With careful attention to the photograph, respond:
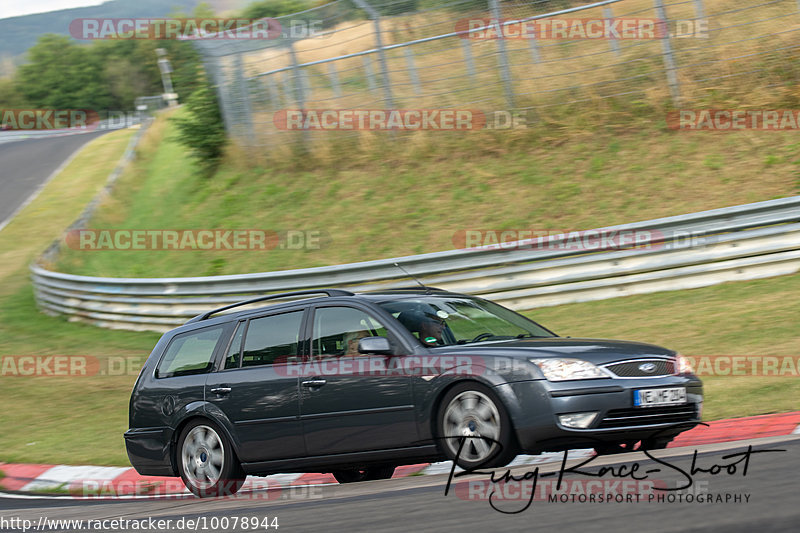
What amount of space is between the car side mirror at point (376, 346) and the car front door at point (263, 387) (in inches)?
28.6

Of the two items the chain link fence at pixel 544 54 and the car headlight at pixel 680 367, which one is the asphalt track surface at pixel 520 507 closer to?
the car headlight at pixel 680 367

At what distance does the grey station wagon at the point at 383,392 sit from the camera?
20.2 feet

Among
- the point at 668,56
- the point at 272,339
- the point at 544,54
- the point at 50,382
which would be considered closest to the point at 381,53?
the point at 544,54

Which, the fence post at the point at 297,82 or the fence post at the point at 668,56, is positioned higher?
the fence post at the point at 297,82

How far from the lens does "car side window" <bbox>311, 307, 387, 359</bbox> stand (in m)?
7.03

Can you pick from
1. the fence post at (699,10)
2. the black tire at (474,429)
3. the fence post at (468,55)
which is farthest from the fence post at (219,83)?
the black tire at (474,429)

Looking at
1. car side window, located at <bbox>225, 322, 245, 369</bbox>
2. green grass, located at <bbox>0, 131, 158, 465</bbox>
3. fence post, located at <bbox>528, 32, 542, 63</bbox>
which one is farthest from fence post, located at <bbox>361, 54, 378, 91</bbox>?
car side window, located at <bbox>225, 322, 245, 369</bbox>

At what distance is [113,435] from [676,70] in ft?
37.5

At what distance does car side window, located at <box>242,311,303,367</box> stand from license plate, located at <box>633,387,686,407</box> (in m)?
2.56

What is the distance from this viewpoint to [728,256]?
12508mm

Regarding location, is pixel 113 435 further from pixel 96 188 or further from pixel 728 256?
pixel 96 188

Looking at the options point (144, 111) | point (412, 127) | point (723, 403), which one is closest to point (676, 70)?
point (412, 127)

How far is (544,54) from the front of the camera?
17.2 metres

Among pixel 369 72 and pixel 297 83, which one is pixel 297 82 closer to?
pixel 297 83
